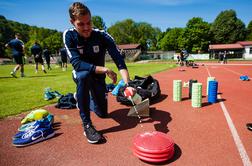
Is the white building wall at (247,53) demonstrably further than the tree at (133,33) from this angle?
No

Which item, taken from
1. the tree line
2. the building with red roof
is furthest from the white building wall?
the tree line

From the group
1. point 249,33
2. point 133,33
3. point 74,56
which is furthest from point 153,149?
point 133,33

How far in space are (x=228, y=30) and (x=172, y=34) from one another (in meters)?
21.3

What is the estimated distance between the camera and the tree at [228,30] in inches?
2955

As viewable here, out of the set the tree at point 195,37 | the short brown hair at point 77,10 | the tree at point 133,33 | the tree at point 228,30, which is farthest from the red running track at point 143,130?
the tree at point 133,33

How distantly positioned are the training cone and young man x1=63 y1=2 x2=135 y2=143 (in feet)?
2.64

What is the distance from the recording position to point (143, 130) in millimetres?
3729

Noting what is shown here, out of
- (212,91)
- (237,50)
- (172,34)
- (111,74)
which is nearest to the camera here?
(111,74)

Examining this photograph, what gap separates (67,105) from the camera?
207 inches

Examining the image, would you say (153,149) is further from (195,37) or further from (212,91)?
(195,37)

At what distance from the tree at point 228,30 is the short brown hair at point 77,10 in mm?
81536

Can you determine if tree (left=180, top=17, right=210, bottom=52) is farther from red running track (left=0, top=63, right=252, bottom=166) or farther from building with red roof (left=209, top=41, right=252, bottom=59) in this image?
red running track (left=0, top=63, right=252, bottom=166)

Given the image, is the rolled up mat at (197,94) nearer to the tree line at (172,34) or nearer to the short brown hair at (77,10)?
the short brown hair at (77,10)

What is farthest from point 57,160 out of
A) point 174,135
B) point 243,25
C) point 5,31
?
point 5,31
